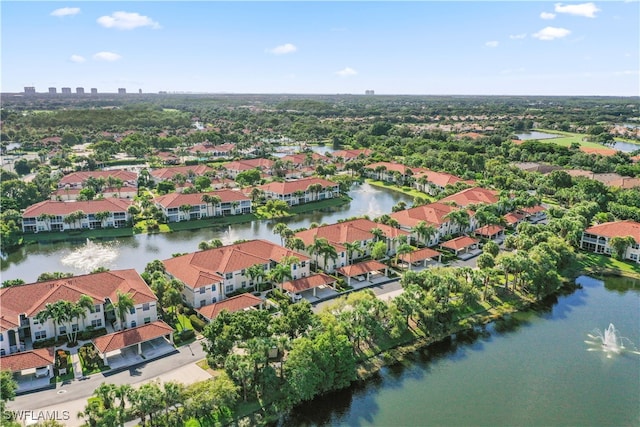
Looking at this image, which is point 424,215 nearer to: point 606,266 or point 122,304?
point 606,266

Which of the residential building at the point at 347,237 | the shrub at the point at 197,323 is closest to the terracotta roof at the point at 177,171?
the residential building at the point at 347,237

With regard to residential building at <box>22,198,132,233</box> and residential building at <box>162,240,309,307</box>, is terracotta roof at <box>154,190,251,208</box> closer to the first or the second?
residential building at <box>22,198,132,233</box>

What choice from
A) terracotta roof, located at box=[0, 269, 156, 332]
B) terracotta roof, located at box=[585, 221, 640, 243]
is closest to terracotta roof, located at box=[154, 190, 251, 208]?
terracotta roof, located at box=[0, 269, 156, 332]

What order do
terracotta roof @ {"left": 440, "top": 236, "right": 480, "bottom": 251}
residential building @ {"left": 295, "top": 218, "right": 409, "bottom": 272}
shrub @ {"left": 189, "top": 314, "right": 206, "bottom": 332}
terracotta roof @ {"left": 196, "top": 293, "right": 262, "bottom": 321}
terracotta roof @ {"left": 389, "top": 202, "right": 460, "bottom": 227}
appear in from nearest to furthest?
terracotta roof @ {"left": 196, "top": 293, "right": 262, "bottom": 321} → shrub @ {"left": 189, "top": 314, "right": 206, "bottom": 332} → residential building @ {"left": 295, "top": 218, "right": 409, "bottom": 272} → terracotta roof @ {"left": 440, "top": 236, "right": 480, "bottom": 251} → terracotta roof @ {"left": 389, "top": 202, "right": 460, "bottom": 227}

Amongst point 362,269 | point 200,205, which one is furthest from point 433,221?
point 200,205

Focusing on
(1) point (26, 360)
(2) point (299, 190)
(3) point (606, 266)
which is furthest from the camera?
(2) point (299, 190)

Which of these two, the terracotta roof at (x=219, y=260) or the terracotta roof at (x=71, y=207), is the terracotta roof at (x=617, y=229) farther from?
the terracotta roof at (x=71, y=207)
